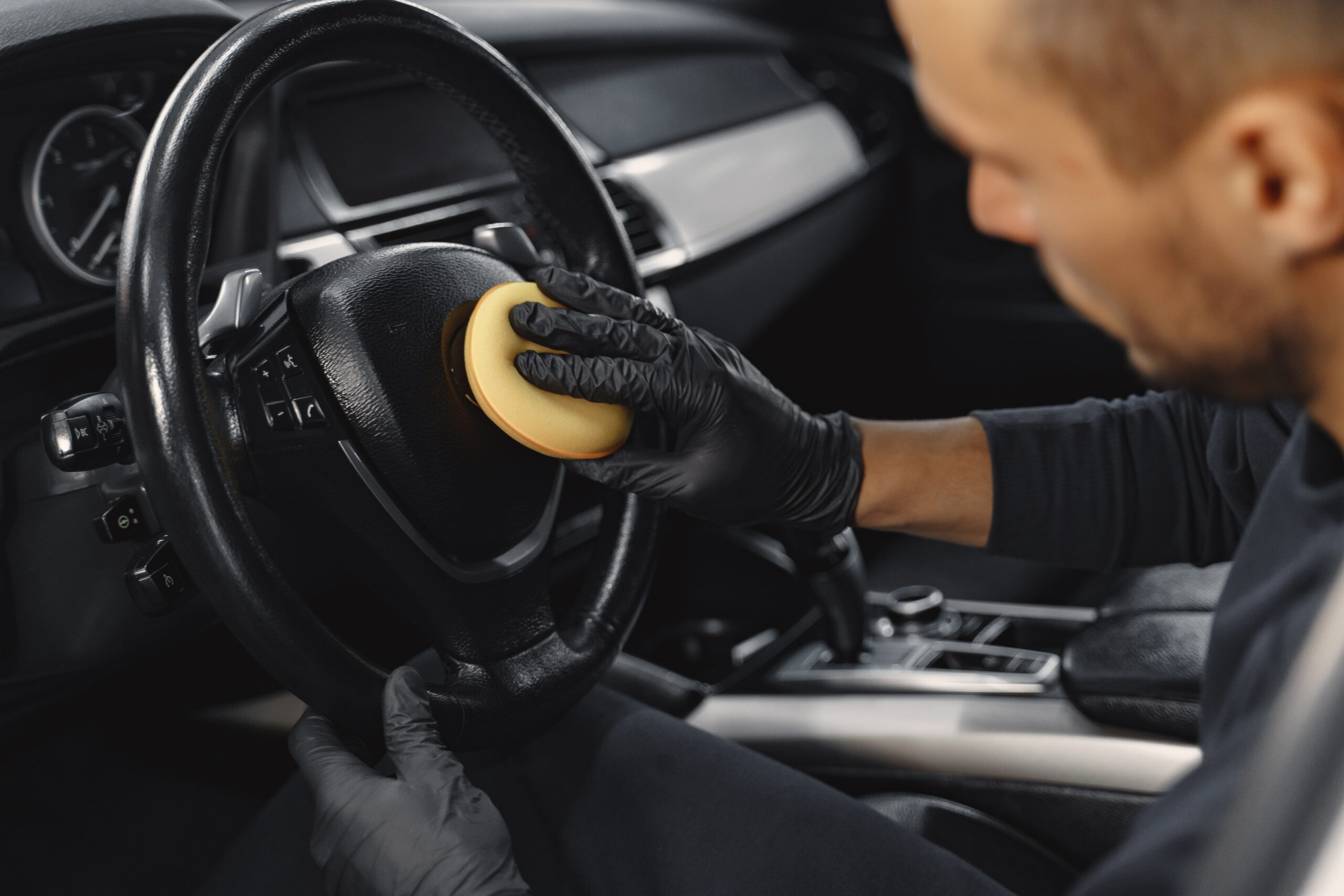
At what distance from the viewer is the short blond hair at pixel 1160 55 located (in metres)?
0.40

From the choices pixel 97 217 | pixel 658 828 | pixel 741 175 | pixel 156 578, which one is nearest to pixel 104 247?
pixel 97 217

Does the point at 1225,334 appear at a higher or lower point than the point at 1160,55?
lower

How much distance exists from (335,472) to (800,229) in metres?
1.37

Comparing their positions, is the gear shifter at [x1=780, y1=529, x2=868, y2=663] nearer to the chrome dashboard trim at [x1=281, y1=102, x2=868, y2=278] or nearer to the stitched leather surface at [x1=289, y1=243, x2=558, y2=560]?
the chrome dashboard trim at [x1=281, y1=102, x2=868, y2=278]

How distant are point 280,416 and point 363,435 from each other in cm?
6

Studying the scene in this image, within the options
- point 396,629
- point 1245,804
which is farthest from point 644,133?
point 1245,804

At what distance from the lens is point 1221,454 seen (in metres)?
0.89

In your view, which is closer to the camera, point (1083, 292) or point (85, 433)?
point (1083, 292)

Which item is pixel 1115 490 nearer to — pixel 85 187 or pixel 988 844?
pixel 988 844

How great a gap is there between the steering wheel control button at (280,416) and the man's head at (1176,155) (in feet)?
1.51

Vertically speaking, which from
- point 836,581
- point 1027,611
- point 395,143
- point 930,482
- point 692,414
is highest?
point 395,143

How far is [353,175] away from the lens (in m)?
1.33

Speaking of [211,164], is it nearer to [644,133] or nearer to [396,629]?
[396,629]

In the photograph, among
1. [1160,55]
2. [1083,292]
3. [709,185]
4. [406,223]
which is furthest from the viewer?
[709,185]
